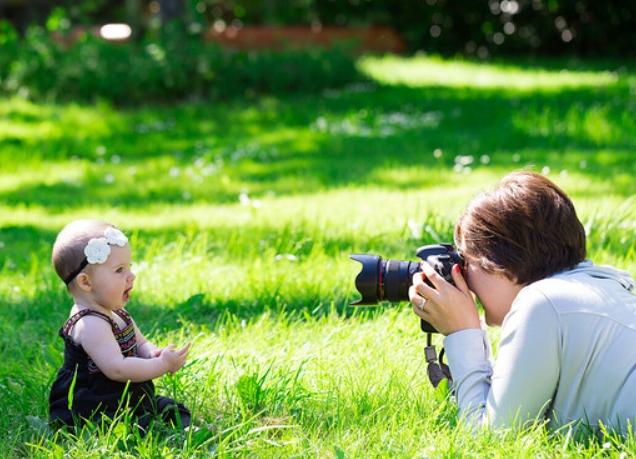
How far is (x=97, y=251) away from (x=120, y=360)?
0.99 ft

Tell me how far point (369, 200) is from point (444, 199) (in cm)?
49

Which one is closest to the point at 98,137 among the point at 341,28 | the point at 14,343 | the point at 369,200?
the point at 369,200

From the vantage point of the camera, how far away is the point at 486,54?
17.0 m

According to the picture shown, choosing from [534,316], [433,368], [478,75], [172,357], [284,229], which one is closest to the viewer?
[534,316]

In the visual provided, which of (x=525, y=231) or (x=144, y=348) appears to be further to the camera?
(x=144, y=348)

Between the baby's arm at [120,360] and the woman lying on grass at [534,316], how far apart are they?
2.21ft

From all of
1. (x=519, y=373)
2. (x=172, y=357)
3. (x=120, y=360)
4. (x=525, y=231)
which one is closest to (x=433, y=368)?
(x=519, y=373)

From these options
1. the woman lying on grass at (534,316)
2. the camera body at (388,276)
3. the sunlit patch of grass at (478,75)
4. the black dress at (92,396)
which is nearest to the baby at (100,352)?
the black dress at (92,396)

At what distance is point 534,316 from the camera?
2.14m

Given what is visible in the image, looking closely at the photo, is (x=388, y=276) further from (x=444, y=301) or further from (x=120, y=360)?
(x=120, y=360)

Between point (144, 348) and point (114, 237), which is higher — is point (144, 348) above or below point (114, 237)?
below

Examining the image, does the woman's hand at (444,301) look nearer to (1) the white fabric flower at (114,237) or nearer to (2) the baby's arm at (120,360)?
(2) the baby's arm at (120,360)

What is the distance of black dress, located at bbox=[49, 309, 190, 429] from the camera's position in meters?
2.44

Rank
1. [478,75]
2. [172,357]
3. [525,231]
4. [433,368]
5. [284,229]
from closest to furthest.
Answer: [525,231], [172,357], [433,368], [284,229], [478,75]
